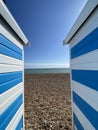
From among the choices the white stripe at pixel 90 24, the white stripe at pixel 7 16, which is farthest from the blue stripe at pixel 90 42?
the white stripe at pixel 7 16

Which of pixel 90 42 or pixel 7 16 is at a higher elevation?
pixel 7 16

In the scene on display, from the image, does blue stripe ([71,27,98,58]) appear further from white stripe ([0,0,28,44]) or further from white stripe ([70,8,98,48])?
white stripe ([0,0,28,44])

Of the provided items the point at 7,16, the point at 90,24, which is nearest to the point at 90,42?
the point at 90,24

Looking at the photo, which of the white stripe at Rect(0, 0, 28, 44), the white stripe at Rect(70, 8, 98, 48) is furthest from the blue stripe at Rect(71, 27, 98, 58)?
the white stripe at Rect(0, 0, 28, 44)

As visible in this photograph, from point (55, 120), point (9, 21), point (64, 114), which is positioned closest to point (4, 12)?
point (9, 21)

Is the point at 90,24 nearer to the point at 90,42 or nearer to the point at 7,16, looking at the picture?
the point at 90,42

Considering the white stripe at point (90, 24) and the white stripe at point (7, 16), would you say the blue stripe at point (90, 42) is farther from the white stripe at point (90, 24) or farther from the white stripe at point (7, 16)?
the white stripe at point (7, 16)

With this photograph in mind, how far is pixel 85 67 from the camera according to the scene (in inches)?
107

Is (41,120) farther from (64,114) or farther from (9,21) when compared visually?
(9,21)

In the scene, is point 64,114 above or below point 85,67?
below

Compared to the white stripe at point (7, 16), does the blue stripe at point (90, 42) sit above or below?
below

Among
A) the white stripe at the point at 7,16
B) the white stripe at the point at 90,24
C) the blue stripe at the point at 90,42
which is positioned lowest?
the blue stripe at the point at 90,42

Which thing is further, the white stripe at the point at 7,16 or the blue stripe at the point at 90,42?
the blue stripe at the point at 90,42

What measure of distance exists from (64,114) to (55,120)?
0.82 m
